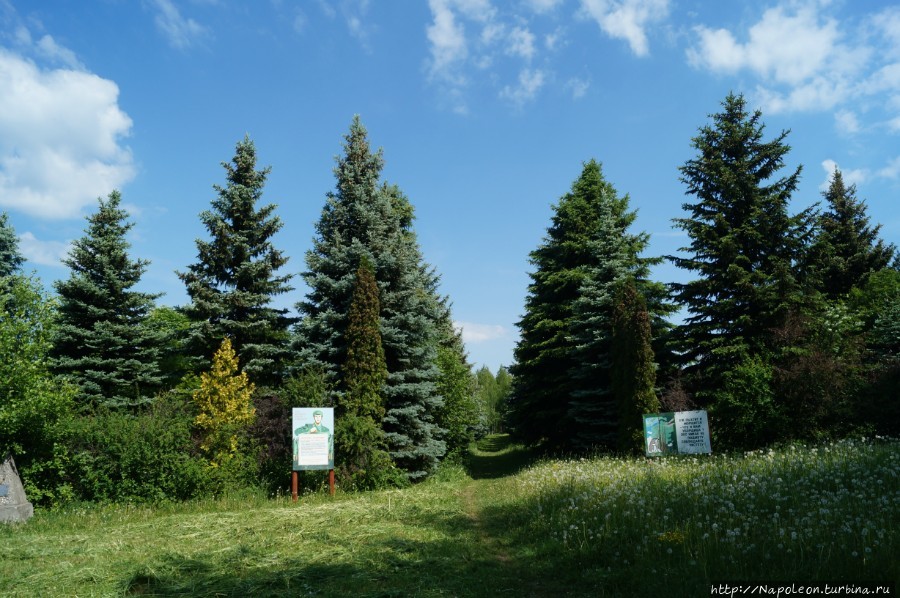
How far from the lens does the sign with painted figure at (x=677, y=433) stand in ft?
46.2

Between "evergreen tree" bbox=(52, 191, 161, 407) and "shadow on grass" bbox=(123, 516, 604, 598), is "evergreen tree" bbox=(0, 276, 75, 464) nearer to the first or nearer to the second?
"evergreen tree" bbox=(52, 191, 161, 407)

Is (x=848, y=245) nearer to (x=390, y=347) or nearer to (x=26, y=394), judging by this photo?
(x=390, y=347)

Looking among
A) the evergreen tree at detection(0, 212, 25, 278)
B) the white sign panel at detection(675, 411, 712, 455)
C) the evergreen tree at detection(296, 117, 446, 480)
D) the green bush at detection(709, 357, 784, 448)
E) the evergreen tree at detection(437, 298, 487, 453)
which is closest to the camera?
the white sign panel at detection(675, 411, 712, 455)

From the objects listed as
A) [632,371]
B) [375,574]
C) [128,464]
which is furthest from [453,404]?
[375,574]

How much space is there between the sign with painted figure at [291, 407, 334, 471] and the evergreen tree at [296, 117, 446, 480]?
9.49ft

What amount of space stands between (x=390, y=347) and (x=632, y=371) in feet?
30.3

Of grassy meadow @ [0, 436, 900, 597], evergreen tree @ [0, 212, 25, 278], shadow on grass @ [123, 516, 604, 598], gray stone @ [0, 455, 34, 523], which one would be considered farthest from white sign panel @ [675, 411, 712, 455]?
evergreen tree @ [0, 212, 25, 278]

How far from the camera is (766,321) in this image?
68.2 feet

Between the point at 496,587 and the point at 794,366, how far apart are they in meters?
14.2

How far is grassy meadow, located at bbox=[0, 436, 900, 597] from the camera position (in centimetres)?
586

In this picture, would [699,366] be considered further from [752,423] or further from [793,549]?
[793,549]

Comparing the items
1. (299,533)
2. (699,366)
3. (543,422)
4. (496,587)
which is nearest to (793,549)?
(496,587)

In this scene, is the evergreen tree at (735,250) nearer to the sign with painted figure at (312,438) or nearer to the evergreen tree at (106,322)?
the sign with painted figure at (312,438)

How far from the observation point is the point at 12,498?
41.8ft
